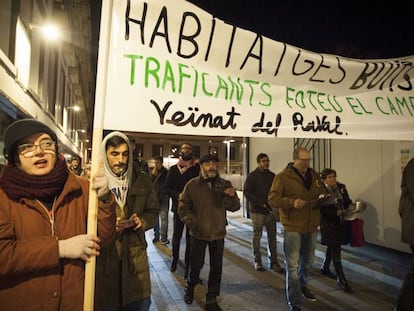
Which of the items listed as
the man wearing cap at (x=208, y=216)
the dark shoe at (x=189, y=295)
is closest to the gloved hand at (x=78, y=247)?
the man wearing cap at (x=208, y=216)

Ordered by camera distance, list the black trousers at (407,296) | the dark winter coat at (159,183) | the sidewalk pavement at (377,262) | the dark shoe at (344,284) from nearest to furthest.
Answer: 1. the black trousers at (407,296)
2. the dark shoe at (344,284)
3. the sidewalk pavement at (377,262)
4. the dark winter coat at (159,183)

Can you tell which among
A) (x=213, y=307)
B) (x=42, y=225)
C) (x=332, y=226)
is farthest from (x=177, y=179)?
(x=42, y=225)

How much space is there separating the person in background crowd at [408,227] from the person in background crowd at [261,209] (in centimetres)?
273

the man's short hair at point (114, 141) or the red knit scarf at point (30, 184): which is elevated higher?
the man's short hair at point (114, 141)

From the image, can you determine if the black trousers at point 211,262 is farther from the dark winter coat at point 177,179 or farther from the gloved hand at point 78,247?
the gloved hand at point 78,247

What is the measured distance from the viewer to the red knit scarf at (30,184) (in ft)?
5.70

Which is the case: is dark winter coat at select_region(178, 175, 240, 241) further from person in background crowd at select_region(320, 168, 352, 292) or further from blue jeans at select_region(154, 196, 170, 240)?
blue jeans at select_region(154, 196, 170, 240)

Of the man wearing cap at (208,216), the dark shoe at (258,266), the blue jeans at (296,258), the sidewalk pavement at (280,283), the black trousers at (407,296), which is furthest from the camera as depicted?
the dark shoe at (258,266)

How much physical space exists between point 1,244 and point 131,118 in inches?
37.0

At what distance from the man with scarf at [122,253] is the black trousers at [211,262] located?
166 cm

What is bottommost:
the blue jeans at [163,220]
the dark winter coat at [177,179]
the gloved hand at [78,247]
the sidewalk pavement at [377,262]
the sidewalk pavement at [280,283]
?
the sidewalk pavement at [280,283]

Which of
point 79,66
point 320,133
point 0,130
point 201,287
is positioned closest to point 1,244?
point 320,133

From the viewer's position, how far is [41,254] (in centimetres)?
166

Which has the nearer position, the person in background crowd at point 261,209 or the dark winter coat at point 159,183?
the person in background crowd at point 261,209
